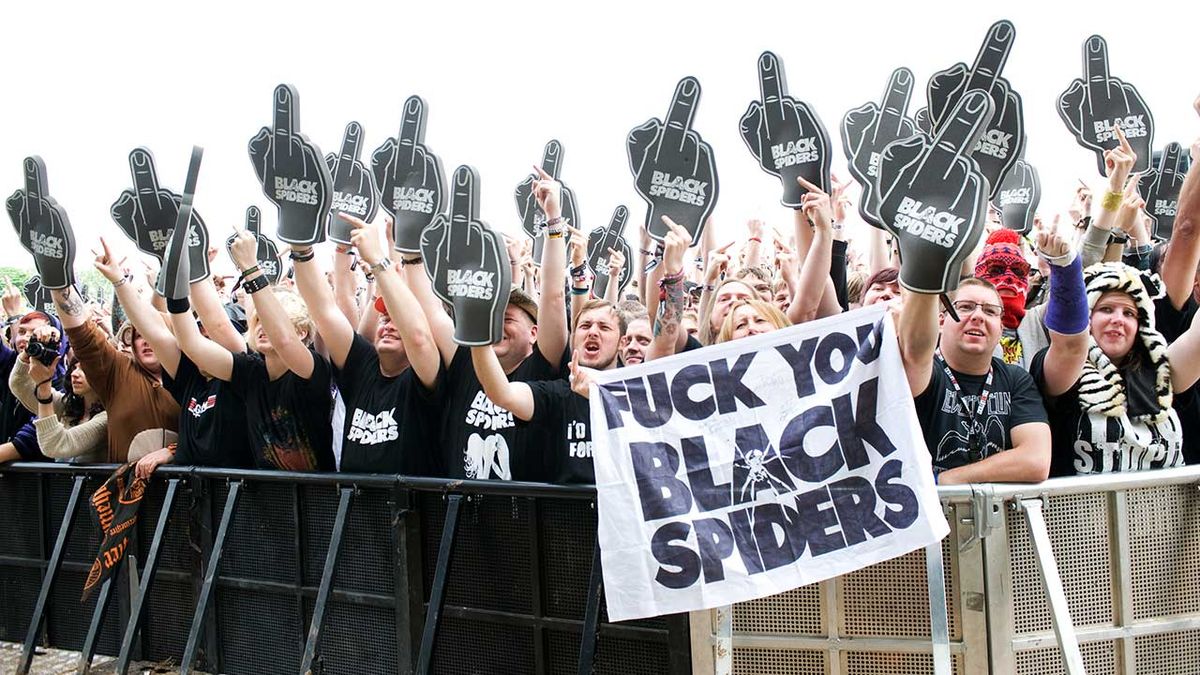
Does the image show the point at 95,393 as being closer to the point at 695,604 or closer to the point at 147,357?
the point at 147,357

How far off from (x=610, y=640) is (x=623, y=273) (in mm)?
4521

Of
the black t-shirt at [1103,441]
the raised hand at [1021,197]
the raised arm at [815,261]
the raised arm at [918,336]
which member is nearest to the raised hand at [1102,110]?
the raised hand at [1021,197]

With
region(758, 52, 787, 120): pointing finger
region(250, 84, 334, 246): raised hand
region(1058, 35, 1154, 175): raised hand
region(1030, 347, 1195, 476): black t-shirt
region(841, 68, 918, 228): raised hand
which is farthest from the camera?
region(1058, 35, 1154, 175): raised hand

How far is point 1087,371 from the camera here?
409 centimetres

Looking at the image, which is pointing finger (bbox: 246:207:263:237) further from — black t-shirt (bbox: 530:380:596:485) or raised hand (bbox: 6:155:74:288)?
black t-shirt (bbox: 530:380:596:485)

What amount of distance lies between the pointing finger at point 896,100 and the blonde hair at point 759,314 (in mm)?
2090

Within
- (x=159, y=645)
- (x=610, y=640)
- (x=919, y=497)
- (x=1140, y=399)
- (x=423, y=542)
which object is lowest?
(x=159, y=645)

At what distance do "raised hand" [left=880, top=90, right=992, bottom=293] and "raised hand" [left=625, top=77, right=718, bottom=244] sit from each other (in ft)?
6.44

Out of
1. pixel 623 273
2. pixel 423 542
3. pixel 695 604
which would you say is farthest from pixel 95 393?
pixel 695 604

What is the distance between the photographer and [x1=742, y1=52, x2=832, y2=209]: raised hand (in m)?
5.42

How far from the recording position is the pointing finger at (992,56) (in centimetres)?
411

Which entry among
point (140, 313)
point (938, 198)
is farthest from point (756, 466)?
point (140, 313)

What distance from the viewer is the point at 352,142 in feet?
23.3

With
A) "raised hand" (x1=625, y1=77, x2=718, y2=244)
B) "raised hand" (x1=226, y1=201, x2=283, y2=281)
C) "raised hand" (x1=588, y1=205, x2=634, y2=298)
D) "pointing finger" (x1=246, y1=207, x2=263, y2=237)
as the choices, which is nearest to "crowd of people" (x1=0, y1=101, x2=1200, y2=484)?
"raised hand" (x1=625, y1=77, x2=718, y2=244)
